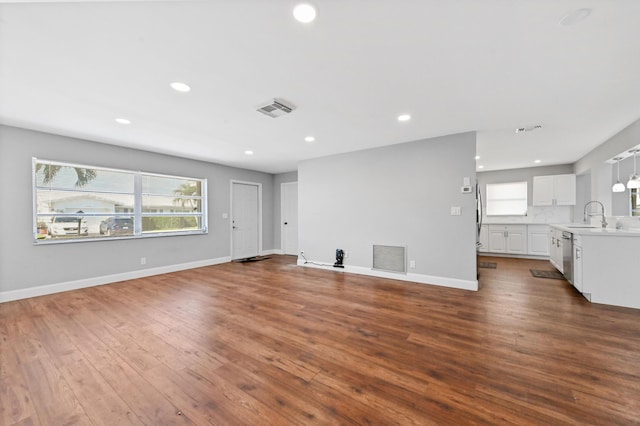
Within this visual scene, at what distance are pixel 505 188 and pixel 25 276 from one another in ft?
34.7

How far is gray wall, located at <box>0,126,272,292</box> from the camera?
11.6 ft

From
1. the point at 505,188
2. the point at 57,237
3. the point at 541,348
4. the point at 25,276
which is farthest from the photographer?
the point at 505,188

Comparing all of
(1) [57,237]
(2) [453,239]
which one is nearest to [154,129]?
(1) [57,237]

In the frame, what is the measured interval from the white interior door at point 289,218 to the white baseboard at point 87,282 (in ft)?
8.13

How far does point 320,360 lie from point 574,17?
3.03 m

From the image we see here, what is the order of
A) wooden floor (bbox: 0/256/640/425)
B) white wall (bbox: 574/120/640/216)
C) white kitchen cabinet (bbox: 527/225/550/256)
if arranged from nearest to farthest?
wooden floor (bbox: 0/256/640/425) < white wall (bbox: 574/120/640/216) < white kitchen cabinet (bbox: 527/225/550/256)

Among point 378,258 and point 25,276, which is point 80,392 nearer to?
point 25,276

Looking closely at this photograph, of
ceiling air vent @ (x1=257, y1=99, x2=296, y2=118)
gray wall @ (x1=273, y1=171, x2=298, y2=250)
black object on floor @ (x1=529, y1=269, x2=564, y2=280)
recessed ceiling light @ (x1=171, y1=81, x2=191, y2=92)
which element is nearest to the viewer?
recessed ceiling light @ (x1=171, y1=81, x2=191, y2=92)

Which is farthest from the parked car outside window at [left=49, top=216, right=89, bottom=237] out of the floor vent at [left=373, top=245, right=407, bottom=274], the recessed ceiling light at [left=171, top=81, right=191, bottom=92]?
the floor vent at [left=373, top=245, right=407, bottom=274]

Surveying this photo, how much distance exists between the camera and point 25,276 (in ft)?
11.9

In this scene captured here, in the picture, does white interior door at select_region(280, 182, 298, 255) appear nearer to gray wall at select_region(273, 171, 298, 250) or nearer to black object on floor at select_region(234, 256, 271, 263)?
gray wall at select_region(273, 171, 298, 250)

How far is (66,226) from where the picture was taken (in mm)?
4023

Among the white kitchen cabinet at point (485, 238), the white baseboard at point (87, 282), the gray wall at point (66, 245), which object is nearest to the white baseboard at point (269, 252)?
the gray wall at point (66, 245)

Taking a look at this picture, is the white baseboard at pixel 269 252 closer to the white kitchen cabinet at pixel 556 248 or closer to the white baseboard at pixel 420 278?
the white baseboard at pixel 420 278
